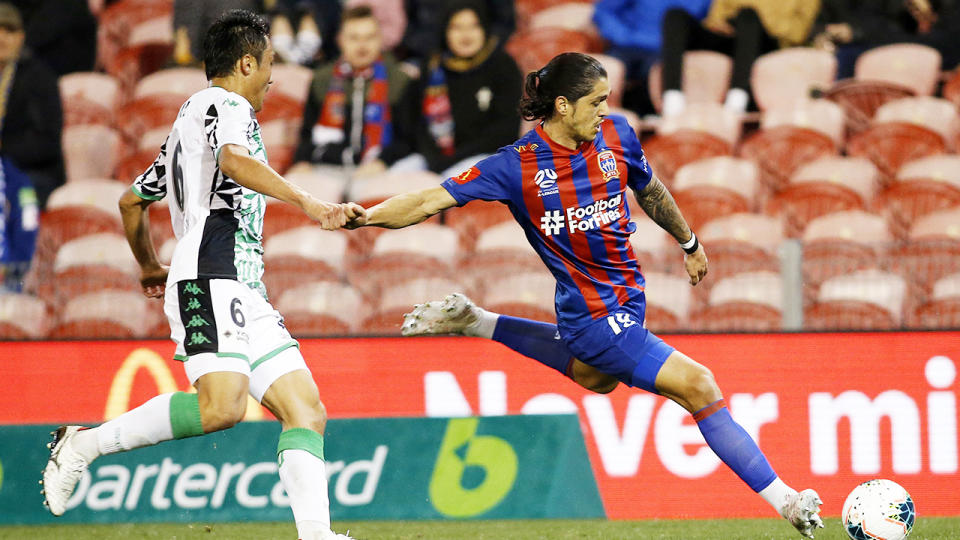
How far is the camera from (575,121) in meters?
4.77

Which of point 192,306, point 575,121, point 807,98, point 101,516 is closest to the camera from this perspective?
point 192,306

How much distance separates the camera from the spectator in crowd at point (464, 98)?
930cm

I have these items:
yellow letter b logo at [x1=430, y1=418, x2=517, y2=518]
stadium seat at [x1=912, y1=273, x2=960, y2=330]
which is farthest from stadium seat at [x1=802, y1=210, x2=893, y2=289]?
yellow letter b logo at [x1=430, y1=418, x2=517, y2=518]

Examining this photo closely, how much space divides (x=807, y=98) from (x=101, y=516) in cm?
607

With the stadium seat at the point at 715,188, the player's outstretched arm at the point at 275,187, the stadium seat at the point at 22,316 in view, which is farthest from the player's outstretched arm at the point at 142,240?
the stadium seat at the point at 715,188

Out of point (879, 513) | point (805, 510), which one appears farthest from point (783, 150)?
point (805, 510)

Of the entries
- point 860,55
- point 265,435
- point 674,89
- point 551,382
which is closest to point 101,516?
point 265,435

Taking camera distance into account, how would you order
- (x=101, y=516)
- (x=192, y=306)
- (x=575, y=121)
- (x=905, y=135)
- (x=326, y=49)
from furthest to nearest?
(x=326, y=49) < (x=905, y=135) < (x=101, y=516) < (x=575, y=121) < (x=192, y=306)

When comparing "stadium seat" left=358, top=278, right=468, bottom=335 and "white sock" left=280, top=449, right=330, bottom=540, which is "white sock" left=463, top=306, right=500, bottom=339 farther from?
"stadium seat" left=358, top=278, right=468, bottom=335

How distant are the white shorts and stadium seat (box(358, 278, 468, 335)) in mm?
2735

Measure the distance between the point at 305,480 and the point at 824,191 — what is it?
5.22 m

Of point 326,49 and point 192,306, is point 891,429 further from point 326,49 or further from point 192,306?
point 326,49

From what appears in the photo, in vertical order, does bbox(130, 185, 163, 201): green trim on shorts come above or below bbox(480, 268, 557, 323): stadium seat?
above

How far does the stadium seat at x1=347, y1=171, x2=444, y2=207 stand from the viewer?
8.63m
